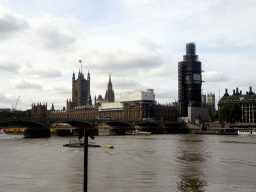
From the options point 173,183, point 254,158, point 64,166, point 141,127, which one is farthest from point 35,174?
point 141,127

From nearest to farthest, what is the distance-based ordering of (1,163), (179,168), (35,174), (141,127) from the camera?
1. (35,174)
2. (179,168)
3. (1,163)
4. (141,127)

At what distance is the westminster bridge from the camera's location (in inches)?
4705

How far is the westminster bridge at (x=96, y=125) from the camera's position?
392 feet

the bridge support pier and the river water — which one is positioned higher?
the bridge support pier

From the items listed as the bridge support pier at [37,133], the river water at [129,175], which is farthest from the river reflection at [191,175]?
the bridge support pier at [37,133]

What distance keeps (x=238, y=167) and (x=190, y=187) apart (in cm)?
1441

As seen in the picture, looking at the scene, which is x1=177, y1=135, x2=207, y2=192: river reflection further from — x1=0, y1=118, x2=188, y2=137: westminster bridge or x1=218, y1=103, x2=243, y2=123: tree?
x1=218, y1=103, x2=243, y2=123: tree

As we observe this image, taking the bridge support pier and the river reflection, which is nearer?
the river reflection

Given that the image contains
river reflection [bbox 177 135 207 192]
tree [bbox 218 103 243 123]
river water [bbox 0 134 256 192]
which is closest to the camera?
river water [bbox 0 134 256 192]

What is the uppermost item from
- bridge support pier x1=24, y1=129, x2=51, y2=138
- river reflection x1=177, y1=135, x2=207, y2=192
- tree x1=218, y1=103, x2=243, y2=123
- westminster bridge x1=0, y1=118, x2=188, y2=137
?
tree x1=218, y1=103, x2=243, y2=123

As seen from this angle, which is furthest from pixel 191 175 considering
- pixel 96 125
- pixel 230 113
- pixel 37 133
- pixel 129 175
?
pixel 230 113

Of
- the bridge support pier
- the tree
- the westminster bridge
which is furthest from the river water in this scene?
the tree

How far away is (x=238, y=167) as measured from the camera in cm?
4234

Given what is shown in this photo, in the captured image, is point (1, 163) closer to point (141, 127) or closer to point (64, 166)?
point (64, 166)
